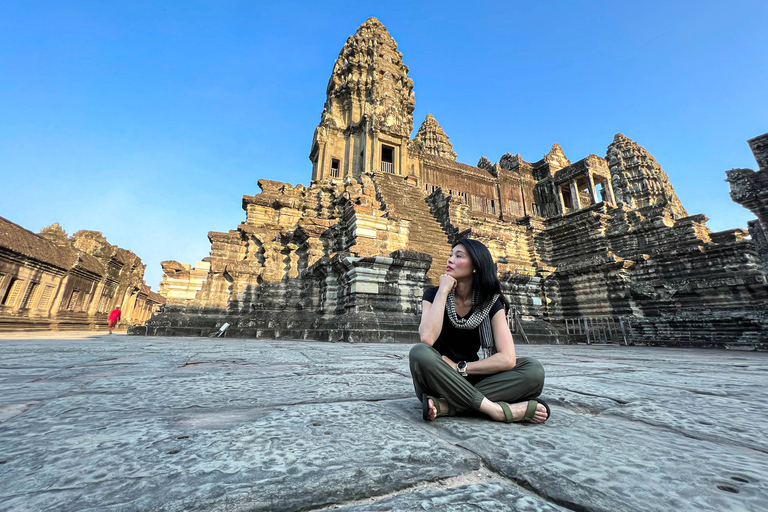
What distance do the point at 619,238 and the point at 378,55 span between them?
18.8 m

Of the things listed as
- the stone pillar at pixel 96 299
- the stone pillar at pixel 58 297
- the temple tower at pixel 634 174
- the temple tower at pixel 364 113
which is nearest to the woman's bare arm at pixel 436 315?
the stone pillar at pixel 58 297

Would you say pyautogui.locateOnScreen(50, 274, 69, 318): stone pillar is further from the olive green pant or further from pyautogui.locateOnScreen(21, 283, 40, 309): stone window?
the olive green pant

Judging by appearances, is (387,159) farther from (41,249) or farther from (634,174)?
(634,174)

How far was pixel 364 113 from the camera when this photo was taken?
2145 cm

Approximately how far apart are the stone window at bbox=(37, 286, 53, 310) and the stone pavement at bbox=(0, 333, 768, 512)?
1562cm

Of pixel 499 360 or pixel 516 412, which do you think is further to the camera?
pixel 499 360

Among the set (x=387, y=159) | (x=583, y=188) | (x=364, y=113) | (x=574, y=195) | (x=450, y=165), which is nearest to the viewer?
(x=364, y=113)

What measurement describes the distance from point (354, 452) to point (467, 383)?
0.72 meters

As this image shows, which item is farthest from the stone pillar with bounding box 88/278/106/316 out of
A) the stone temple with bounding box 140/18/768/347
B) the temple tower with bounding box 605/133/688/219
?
the temple tower with bounding box 605/133/688/219

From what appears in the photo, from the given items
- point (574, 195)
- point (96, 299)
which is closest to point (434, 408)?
point (96, 299)

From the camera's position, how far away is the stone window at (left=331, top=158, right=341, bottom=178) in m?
20.9

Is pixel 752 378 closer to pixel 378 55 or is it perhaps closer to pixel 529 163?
pixel 378 55

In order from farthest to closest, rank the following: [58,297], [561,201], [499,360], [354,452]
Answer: [561,201] < [58,297] < [499,360] < [354,452]

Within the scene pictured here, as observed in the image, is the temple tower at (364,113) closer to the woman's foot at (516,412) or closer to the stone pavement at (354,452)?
the stone pavement at (354,452)
